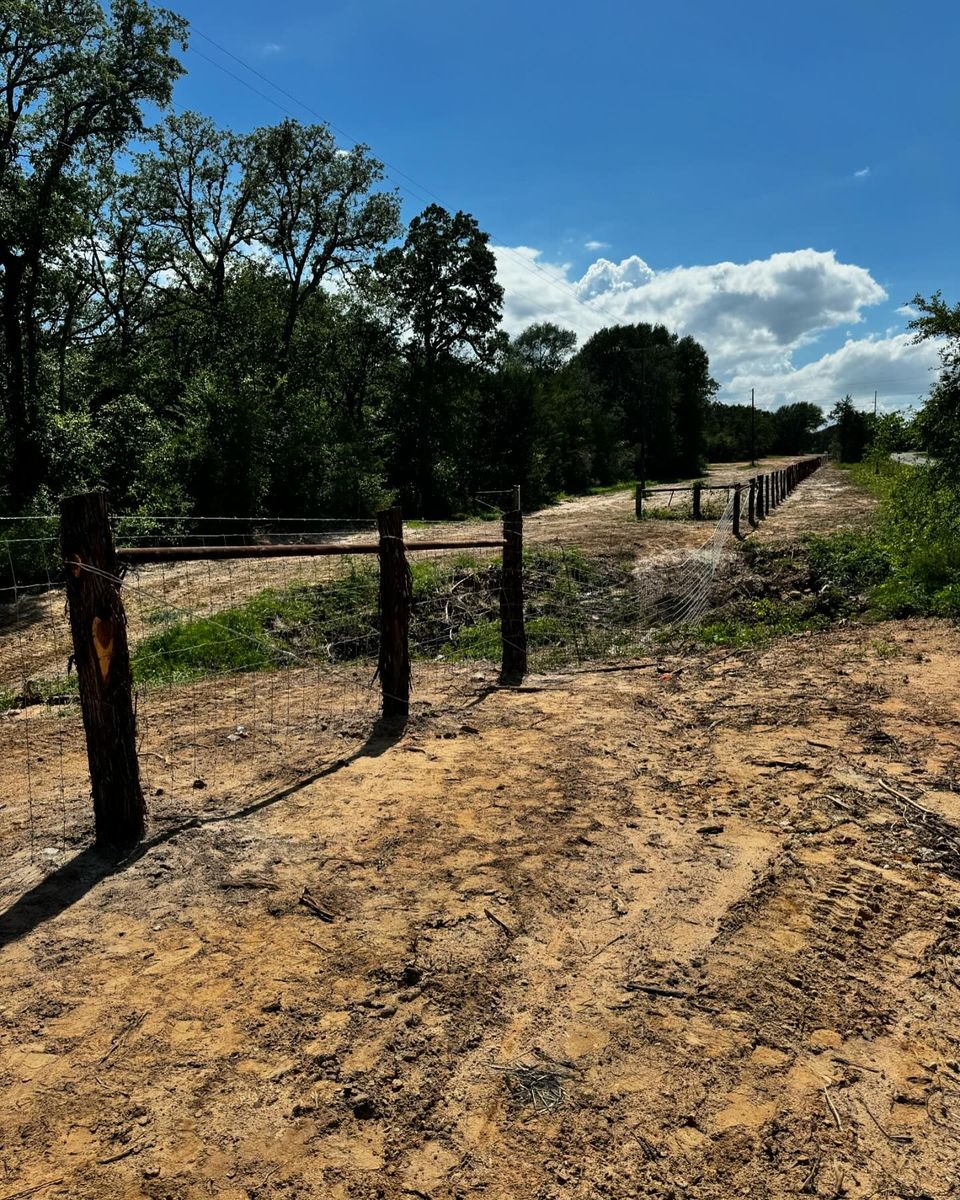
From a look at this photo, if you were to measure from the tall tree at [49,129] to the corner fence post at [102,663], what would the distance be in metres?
12.0

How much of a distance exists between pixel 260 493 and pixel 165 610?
8283 mm

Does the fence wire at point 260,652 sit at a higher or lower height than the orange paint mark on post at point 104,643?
lower

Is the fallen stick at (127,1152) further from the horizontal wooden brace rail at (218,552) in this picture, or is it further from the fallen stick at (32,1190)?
the horizontal wooden brace rail at (218,552)

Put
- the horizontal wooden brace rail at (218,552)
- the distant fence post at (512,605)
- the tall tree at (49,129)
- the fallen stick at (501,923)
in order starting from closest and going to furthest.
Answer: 1. the fallen stick at (501,923)
2. the horizontal wooden brace rail at (218,552)
3. the distant fence post at (512,605)
4. the tall tree at (49,129)

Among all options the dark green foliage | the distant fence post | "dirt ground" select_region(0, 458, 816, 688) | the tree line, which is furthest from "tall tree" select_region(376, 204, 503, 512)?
the dark green foliage

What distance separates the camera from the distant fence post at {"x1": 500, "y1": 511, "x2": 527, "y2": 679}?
7.34 meters

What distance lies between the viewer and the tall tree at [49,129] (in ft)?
44.8

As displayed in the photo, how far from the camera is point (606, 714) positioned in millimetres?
5969

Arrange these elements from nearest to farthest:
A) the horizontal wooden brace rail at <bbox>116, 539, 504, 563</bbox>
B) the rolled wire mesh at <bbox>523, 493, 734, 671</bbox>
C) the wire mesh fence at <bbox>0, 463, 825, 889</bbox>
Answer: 1. the horizontal wooden brace rail at <bbox>116, 539, 504, 563</bbox>
2. the wire mesh fence at <bbox>0, 463, 825, 889</bbox>
3. the rolled wire mesh at <bbox>523, 493, 734, 671</bbox>

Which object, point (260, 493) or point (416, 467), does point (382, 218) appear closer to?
point (416, 467)

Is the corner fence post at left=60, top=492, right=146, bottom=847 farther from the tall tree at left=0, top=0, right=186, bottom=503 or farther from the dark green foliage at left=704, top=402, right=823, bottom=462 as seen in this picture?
the dark green foliage at left=704, top=402, right=823, bottom=462

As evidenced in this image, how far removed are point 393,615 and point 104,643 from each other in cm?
255

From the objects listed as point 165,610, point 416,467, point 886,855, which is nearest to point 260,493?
point 165,610

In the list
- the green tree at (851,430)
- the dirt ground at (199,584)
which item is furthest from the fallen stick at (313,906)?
the green tree at (851,430)
